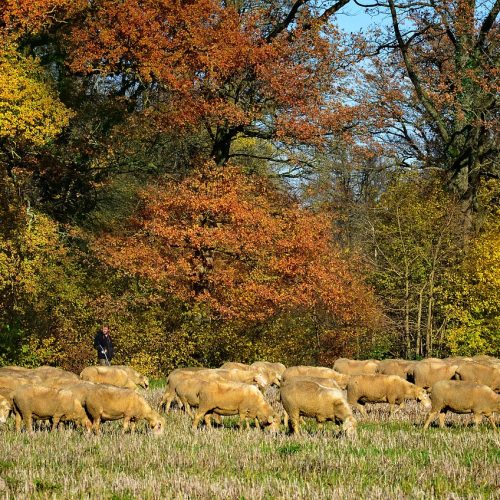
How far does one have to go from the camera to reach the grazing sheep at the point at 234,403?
1555 centimetres

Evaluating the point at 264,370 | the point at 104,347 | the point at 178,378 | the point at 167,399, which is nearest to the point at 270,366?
the point at 264,370

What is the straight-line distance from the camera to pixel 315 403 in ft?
48.3

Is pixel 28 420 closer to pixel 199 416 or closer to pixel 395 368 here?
pixel 199 416

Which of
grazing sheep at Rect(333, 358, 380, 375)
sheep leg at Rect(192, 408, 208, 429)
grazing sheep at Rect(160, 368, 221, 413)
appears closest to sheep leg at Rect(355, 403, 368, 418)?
grazing sheep at Rect(160, 368, 221, 413)

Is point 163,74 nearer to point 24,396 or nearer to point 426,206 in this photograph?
point 426,206

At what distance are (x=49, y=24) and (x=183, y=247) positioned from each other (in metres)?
9.73

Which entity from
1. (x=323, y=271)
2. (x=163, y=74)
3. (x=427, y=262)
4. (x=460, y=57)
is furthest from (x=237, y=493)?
(x=460, y=57)

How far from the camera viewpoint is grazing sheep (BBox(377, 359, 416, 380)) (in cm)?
2311

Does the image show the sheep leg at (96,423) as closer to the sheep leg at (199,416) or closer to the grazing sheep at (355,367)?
the sheep leg at (199,416)

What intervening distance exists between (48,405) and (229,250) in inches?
621

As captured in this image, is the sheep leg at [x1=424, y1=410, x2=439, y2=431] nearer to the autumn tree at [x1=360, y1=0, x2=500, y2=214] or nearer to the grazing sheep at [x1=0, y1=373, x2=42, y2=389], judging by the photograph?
the grazing sheep at [x1=0, y1=373, x2=42, y2=389]

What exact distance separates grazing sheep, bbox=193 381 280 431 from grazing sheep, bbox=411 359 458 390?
7.29 metres

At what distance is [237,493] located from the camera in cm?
916

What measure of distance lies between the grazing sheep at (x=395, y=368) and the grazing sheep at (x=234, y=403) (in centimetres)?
816
